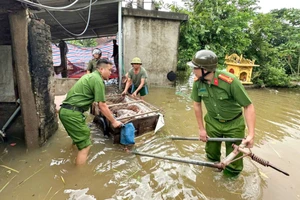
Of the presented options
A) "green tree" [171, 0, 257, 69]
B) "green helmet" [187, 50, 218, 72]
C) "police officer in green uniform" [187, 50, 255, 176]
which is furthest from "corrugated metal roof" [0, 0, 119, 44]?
"green tree" [171, 0, 257, 69]

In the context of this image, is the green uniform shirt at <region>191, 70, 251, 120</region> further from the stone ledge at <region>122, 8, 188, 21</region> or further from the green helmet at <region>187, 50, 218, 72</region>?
the stone ledge at <region>122, 8, 188, 21</region>

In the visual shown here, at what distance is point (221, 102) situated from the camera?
296 cm

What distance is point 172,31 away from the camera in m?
9.27

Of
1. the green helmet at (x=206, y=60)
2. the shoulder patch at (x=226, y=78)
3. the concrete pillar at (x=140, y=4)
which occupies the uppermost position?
the concrete pillar at (x=140, y=4)

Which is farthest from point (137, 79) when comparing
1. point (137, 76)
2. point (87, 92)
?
point (87, 92)

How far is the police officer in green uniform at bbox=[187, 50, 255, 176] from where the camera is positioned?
8.90 feet

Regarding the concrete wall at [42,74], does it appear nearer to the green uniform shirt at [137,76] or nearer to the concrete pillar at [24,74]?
the concrete pillar at [24,74]

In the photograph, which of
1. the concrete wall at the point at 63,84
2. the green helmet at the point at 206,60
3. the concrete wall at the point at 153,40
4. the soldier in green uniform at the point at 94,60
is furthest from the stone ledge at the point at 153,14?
the green helmet at the point at 206,60

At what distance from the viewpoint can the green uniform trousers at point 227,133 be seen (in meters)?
2.98

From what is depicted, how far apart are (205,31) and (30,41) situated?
9049mm

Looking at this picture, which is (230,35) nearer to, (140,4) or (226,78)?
(140,4)

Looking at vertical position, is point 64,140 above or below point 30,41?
below

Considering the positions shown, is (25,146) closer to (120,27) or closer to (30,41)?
(30,41)

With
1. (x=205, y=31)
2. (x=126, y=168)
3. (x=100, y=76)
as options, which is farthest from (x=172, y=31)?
(x=126, y=168)
